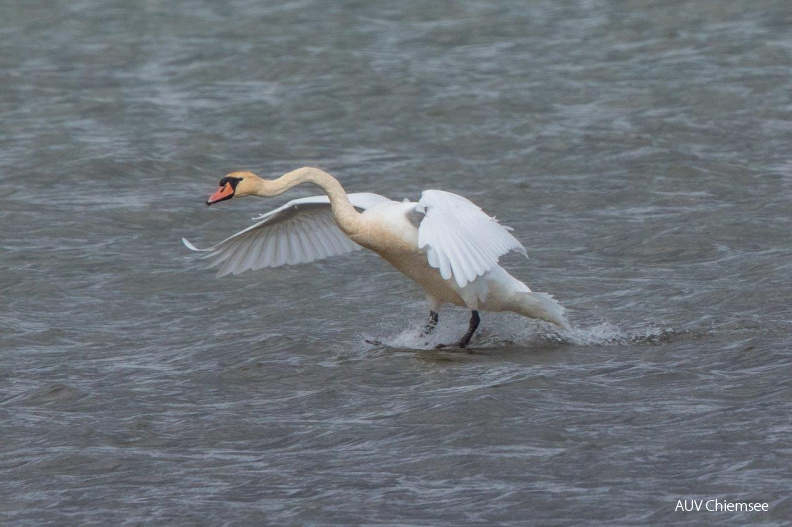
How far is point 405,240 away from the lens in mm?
8227

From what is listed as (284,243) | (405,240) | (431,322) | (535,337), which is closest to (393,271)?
(284,243)

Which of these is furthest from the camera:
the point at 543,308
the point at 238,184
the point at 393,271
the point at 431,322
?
the point at 393,271

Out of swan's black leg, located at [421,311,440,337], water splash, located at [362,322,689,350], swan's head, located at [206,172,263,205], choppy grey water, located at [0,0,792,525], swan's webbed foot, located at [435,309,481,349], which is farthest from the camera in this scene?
swan's black leg, located at [421,311,440,337]

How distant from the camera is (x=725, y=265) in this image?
32.5ft

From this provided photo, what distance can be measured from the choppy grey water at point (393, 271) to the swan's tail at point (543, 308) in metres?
0.14

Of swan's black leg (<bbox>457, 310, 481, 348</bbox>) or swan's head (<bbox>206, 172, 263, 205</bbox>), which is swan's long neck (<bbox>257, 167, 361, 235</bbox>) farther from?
swan's black leg (<bbox>457, 310, 481, 348</bbox>)

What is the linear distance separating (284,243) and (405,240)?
1.57 metres

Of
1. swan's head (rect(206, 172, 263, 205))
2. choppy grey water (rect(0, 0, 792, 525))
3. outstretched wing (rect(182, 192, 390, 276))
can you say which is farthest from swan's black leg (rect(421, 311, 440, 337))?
swan's head (rect(206, 172, 263, 205))

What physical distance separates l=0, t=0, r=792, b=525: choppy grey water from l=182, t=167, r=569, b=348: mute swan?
1.16ft

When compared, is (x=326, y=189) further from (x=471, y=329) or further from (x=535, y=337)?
(x=535, y=337)

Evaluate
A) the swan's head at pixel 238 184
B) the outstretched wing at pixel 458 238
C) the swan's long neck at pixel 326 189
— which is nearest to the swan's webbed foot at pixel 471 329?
the outstretched wing at pixel 458 238

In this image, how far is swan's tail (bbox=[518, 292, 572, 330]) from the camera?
334 inches

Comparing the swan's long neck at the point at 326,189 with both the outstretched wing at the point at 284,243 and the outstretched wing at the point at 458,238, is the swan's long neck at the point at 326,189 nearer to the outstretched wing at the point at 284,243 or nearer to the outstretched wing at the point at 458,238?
the outstretched wing at the point at 458,238

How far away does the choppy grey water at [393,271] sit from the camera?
6.24 metres
